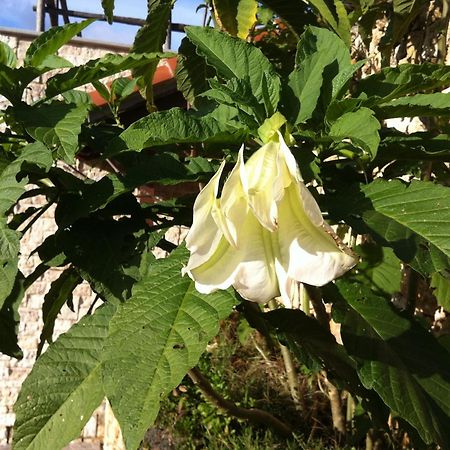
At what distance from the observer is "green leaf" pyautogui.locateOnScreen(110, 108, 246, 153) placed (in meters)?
0.99

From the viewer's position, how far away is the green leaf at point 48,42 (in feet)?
4.30

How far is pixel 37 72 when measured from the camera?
1.26 meters

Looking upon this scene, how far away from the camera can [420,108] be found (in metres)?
1.05

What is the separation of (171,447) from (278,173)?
9.66 feet

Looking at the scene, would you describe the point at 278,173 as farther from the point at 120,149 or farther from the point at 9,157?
the point at 9,157

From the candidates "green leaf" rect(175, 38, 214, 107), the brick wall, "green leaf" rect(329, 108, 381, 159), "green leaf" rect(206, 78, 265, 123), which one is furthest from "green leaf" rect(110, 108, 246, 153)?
the brick wall

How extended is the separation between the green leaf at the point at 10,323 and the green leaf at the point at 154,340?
387 millimetres

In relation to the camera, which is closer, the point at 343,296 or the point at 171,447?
the point at 343,296

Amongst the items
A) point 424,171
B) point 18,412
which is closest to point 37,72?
point 18,412

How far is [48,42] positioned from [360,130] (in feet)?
2.29

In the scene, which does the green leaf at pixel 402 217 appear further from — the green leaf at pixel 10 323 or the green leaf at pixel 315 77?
the green leaf at pixel 10 323

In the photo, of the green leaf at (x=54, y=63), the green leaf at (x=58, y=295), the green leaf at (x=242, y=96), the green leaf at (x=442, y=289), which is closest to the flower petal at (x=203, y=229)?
the green leaf at (x=242, y=96)

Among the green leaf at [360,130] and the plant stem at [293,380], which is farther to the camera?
the plant stem at [293,380]

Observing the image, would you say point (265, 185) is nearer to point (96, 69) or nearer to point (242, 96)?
point (242, 96)
